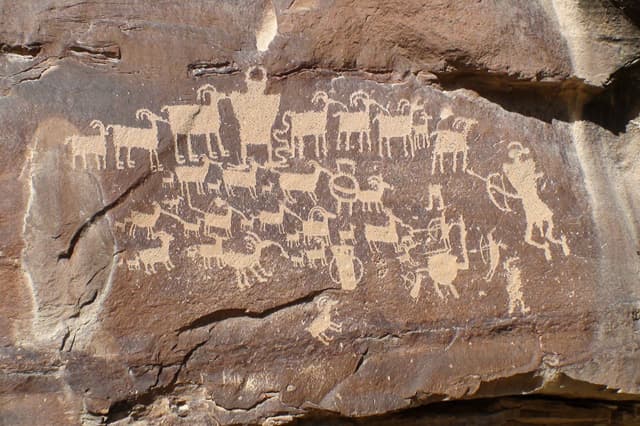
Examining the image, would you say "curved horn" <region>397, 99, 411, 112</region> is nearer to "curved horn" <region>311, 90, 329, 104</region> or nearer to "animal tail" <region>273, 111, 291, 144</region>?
"curved horn" <region>311, 90, 329, 104</region>

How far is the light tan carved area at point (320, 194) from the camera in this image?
2477 mm

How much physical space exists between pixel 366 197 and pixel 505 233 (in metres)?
0.51

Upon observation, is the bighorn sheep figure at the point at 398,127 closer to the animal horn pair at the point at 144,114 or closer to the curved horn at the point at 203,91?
the curved horn at the point at 203,91

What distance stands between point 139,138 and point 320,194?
64 cm

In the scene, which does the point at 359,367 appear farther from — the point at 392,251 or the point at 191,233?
the point at 191,233

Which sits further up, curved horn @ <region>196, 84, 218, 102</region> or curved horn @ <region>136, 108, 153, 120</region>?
curved horn @ <region>196, 84, 218, 102</region>

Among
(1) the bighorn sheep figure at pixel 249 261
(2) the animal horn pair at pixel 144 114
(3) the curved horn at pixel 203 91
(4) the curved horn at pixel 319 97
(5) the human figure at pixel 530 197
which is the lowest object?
(1) the bighorn sheep figure at pixel 249 261

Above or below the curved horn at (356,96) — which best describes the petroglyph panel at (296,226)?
below

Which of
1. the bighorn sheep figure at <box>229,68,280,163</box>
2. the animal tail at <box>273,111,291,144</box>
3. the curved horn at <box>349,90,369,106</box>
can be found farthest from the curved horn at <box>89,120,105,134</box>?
the curved horn at <box>349,90,369,106</box>

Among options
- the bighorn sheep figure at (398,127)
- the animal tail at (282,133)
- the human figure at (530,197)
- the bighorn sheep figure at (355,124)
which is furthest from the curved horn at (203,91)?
the human figure at (530,197)

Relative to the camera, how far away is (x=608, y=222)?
8.72 ft

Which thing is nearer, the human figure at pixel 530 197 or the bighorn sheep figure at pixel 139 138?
the bighorn sheep figure at pixel 139 138

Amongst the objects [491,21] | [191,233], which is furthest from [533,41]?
[191,233]

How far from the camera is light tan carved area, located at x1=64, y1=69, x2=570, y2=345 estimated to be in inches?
97.5
